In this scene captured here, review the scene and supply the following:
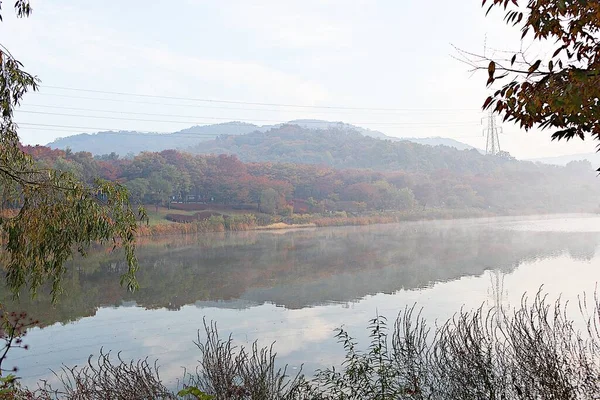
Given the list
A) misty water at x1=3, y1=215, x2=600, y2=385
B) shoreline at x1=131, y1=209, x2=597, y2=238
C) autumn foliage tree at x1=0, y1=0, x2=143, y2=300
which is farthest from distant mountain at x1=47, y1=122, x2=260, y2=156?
autumn foliage tree at x1=0, y1=0, x2=143, y2=300

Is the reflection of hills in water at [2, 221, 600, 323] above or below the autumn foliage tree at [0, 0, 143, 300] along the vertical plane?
below

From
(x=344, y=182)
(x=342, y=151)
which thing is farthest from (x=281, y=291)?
(x=342, y=151)

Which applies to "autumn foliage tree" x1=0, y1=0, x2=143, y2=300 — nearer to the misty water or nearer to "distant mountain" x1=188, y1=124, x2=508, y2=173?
the misty water

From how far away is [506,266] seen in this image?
17047mm

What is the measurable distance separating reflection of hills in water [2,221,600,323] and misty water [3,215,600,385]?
5 cm

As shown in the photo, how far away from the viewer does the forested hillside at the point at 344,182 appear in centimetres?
Answer: 4234

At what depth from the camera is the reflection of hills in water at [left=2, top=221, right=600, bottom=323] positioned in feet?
45.2

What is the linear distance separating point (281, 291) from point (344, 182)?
4448 cm

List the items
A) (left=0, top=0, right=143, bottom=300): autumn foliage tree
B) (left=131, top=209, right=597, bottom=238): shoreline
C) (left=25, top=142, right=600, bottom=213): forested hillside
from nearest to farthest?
(left=0, top=0, right=143, bottom=300): autumn foliage tree
(left=131, top=209, right=597, bottom=238): shoreline
(left=25, top=142, right=600, bottom=213): forested hillside

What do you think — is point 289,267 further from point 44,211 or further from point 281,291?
point 44,211

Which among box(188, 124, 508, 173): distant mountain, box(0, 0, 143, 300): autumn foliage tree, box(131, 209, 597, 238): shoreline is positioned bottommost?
box(131, 209, 597, 238): shoreline

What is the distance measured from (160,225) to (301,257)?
1506cm

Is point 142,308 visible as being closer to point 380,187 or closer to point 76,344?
point 76,344

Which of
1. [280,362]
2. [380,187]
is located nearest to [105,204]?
[280,362]
